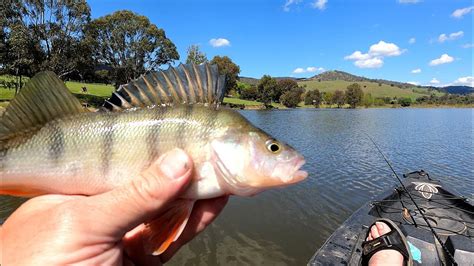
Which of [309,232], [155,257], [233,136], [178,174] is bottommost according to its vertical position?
[309,232]

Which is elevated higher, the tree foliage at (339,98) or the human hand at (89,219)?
the human hand at (89,219)

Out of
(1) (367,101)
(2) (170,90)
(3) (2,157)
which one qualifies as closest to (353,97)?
(1) (367,101)

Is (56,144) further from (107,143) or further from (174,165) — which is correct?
(174,165)

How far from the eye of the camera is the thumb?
217 cm

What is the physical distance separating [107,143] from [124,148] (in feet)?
0.46

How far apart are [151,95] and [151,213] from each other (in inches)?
36.9

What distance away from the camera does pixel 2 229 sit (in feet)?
7.47

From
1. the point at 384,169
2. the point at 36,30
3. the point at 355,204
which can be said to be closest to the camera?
the point at 355,204

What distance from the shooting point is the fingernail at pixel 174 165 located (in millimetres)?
2246

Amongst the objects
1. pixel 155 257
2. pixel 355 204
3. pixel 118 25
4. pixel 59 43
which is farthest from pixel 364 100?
pixel 155 257

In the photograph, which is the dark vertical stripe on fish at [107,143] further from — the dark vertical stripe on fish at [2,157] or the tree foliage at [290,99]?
the tree foliage at [290,99]

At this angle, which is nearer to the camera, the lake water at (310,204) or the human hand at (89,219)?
the human hand at (89,219)

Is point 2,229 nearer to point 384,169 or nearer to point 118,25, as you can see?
point 384,169

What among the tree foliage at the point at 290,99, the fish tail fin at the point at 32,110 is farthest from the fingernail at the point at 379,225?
the tree foliage at the point at 290,99
